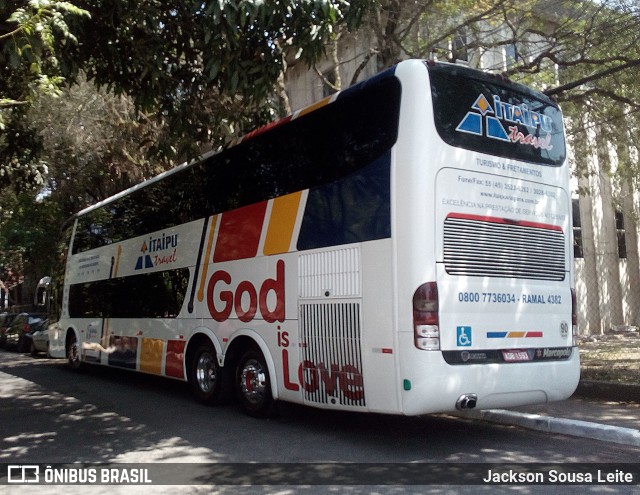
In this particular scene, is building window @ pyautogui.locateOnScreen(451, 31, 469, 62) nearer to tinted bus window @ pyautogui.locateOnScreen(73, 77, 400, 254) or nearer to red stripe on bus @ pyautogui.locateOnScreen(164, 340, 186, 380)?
tinted bus window @ pyautogui.locateOnScreen(73, 77, 400, 254)

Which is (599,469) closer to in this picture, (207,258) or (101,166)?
(207,258)

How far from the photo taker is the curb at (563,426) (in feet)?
22.8

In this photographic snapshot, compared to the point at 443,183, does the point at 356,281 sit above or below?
below

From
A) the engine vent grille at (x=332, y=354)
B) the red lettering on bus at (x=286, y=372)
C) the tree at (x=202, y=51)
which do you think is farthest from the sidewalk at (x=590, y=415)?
the tree at (x=202, y=51)

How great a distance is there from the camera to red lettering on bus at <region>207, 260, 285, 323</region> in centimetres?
827

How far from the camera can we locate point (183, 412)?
9.54 m

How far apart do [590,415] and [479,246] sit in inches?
125

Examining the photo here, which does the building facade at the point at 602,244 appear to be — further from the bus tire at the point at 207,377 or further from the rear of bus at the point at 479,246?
the rear of bus at the point at 479,246

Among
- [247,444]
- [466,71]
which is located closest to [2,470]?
[247,444]

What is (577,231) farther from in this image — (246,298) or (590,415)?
(246,298)

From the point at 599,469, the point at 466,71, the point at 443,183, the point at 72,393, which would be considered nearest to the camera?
the point at 599,469

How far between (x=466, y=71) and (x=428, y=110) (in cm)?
88

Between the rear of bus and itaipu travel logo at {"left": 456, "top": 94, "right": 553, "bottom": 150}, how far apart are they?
0.05ft

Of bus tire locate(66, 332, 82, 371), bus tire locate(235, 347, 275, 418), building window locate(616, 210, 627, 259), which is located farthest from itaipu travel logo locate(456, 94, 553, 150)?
building window locate(616, 210, 627, 259)
